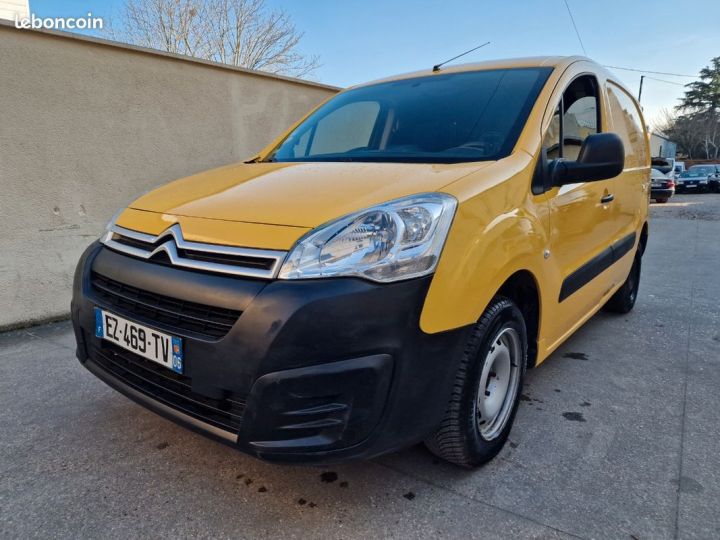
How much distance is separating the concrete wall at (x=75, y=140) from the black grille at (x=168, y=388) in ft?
7.81

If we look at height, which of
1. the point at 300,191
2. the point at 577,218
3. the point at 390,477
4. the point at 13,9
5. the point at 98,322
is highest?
the point at 13,9

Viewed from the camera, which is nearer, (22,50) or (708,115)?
(22,50)

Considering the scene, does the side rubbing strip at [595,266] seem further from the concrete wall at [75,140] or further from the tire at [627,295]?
the concrete wall at [75,140]

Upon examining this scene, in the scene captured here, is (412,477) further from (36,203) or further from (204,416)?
(36,203)

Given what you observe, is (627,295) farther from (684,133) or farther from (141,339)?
(684,133)

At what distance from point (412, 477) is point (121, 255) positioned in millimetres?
1402

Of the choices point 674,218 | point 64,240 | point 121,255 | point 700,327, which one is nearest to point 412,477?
point 121,255

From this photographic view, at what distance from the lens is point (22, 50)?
3.63m

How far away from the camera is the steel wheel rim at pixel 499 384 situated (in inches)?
75.7

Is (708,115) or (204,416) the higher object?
(708,115)

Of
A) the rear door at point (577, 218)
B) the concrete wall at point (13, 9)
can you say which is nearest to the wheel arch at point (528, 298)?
the rear door at point (577, 218)

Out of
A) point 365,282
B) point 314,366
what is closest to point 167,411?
point 314,366

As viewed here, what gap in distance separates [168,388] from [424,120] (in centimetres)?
166

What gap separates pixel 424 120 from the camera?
245 centimetres
